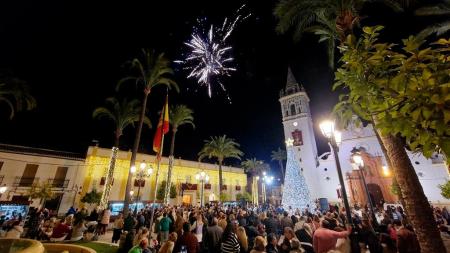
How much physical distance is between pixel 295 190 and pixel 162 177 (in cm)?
2422

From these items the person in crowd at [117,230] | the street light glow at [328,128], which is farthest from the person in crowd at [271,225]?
the person in crowd at [117,230]

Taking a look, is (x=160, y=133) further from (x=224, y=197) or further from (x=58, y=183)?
(x=224, y=197)

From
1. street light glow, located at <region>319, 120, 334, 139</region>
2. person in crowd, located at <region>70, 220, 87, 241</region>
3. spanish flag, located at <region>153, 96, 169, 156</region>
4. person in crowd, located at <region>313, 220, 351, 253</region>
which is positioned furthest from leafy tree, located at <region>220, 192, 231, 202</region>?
person in crowd, located at <region>313, 220, 351, 253</region>

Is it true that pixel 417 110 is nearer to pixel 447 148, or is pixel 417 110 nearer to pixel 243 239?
pixel 447 148

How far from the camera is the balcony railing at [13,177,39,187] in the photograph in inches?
1047

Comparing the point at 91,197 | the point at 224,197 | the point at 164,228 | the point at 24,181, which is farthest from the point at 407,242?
the point at 24,181

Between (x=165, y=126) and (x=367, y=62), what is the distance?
12.6 meters

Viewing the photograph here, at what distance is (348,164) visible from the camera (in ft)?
117

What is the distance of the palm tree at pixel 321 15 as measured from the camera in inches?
314

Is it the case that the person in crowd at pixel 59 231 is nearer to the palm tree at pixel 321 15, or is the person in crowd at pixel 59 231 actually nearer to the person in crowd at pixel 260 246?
the person in crowd at pixel 260 246

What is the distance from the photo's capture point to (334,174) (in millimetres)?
36531

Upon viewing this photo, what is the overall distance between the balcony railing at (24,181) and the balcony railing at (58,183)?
1575 millimetres

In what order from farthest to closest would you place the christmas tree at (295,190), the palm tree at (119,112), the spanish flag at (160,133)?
the christmas tree at (295,190)
the palm tree at (119,112)
the spanish flag at (160,133)

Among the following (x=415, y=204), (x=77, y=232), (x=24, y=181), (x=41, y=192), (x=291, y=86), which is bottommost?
(x=77, y=232)
